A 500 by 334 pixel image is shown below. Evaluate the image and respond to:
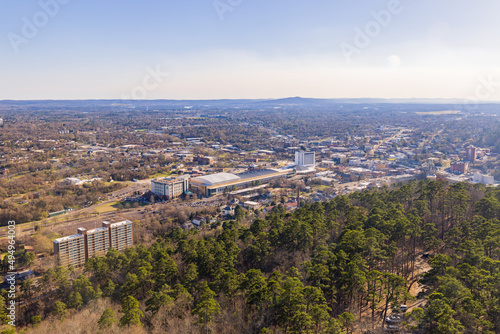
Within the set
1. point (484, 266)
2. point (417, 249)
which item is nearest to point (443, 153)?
point (417, 249)

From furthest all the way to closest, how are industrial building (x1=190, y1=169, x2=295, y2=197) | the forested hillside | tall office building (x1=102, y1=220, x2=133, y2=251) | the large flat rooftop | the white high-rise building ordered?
the white high-rise building → the large flat rooftop → industrial building (x1=190, y1=169, x2=295, y2=197) → tall office building (x1=102, y1=220, x2=133, y2=251) → the forested hillside

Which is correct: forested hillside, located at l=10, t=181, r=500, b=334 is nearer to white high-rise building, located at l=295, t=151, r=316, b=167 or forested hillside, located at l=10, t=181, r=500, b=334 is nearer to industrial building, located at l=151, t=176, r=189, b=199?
industrial building, located at l=151, t=176, r=189, b=199

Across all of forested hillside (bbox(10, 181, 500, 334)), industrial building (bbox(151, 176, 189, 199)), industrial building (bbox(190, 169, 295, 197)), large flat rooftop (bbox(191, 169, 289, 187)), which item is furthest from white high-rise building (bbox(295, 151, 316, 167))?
forested hillside (bbox(10, 181, 500, 334))

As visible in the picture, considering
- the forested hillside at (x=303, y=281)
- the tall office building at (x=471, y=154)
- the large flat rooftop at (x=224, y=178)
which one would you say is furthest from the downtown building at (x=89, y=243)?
the tall office building at (x=471, y=154)

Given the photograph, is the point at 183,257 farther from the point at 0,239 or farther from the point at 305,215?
the point at 0,239

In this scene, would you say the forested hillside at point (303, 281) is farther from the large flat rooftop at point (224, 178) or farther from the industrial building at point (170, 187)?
the large flat rooftop at point (224, 178)

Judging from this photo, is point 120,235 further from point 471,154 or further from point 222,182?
point 471,154

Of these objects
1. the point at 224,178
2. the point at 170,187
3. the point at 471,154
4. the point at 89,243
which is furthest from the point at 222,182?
the point at 471,154
